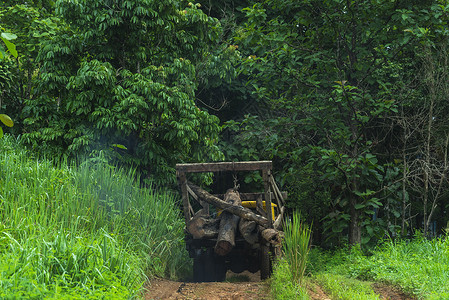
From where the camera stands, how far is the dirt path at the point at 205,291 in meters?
6.40

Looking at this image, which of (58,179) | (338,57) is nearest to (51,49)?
(58,179)

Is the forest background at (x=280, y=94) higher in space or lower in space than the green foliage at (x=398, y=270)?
higher

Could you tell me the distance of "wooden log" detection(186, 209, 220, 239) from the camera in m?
8.12

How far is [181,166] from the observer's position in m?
8.02

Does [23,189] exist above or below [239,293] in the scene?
above

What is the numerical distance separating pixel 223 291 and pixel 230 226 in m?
1.42

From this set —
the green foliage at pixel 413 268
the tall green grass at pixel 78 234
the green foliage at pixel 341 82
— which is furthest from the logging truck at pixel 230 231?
the green foliage at pixel 413 268

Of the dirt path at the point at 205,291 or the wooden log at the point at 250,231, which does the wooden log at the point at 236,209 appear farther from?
the dirt path at the point at 205,291

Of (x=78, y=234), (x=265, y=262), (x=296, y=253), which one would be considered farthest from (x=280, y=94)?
(x=78, y=234)

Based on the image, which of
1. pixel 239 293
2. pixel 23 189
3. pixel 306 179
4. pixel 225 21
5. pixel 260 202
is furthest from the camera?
pixel 225 21

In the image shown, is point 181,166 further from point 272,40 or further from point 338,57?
point 338,57

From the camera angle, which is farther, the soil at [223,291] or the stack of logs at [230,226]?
the stack of logs at [230,226]

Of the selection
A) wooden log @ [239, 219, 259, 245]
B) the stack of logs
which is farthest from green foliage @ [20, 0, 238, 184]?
wooden log @ [239, 219, 259, 245]

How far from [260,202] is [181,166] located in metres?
1.75
